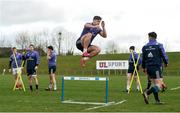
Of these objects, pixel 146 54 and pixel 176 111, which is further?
pixel 146 54

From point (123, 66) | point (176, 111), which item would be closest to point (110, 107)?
point (176, 111)

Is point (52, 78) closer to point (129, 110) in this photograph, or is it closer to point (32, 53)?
point (32, 53)

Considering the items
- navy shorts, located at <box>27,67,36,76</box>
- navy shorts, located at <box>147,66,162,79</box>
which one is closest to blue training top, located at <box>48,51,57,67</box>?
navy shorts, located at <box>27,67,36,76</box>

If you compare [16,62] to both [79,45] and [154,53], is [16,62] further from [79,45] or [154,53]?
[79,45]

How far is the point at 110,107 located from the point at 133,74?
8.03m

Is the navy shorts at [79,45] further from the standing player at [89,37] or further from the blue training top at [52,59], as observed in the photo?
the blue training top at [52,59]

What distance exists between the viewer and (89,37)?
13109 millimetres

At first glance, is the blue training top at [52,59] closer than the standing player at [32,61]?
No

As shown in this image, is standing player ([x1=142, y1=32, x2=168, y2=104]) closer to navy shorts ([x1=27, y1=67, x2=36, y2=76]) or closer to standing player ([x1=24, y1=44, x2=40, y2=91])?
standing player ([x1=24, y1=44, x2=40, y2=91])

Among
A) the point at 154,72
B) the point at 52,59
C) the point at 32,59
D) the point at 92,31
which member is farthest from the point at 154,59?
the point at 52,59

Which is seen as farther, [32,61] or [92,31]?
[32,61]

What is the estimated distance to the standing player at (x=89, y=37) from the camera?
43.1 ft

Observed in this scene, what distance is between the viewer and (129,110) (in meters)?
14.6

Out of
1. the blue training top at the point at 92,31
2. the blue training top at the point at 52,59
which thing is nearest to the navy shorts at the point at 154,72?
the blue training top at the point at 92,31
